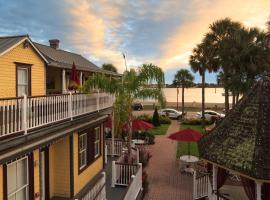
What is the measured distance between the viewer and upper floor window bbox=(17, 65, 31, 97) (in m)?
12.1

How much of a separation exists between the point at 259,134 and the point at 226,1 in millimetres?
11213

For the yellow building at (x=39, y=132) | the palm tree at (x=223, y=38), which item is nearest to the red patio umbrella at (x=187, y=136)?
the yellow building at (x=39, y=132)

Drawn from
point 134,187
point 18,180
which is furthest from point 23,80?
point 134,187

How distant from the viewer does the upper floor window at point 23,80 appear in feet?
39.8

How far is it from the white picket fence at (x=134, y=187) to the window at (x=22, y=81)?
598 cm

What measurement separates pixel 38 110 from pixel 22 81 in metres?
3.43

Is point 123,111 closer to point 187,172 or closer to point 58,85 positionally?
point 58,85

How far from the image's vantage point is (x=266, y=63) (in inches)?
1129

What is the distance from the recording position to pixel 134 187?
13.5 metres

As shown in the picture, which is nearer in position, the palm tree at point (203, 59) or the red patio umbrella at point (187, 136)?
the red patio umbrella at point (187, 136)

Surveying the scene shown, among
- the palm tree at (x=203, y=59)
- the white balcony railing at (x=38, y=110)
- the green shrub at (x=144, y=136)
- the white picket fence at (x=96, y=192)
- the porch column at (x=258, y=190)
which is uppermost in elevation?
the palm tree at (x=203, y=59)

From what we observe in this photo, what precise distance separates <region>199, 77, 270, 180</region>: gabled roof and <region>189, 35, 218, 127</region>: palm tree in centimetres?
2582

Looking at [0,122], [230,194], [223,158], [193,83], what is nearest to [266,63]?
[230,194]

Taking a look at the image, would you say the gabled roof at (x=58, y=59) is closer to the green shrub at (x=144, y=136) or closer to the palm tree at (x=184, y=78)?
the green shrub at (x=144, y=136)
